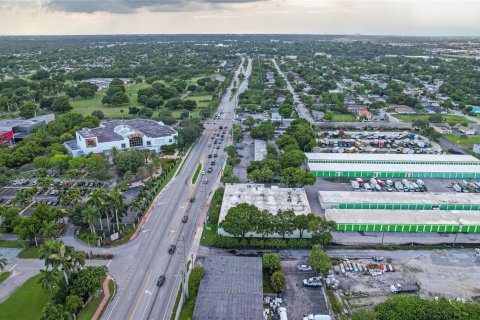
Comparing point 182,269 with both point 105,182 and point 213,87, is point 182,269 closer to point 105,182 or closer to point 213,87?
point 105,182

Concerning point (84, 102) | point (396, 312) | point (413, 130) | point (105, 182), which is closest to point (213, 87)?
point (84, 102)

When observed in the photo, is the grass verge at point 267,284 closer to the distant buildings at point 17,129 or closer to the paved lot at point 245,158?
the paved lot at point 245,158

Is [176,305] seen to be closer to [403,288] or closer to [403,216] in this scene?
[403,288]

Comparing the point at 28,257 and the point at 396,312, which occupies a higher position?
the point at 396,312

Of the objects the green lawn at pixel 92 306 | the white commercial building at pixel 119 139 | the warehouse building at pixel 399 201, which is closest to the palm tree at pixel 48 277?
the green lawn at pixel 92 306

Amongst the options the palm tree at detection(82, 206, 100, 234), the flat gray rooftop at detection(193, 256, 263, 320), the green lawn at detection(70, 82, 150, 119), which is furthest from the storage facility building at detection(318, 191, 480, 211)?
the green lawn at detection(70, 82, 150, 119)

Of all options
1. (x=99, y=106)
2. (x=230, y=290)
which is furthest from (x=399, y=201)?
(x=99, y=106)
